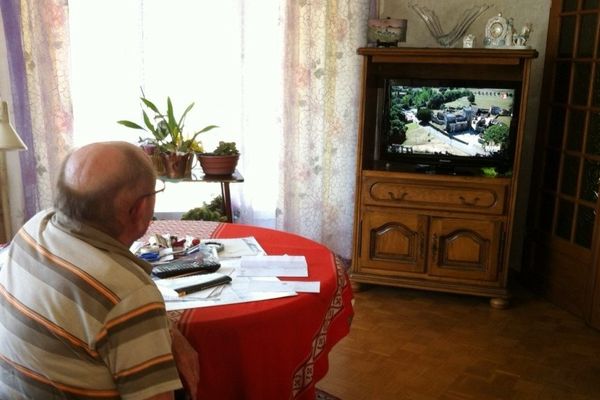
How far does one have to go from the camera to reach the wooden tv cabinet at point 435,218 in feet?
10.6

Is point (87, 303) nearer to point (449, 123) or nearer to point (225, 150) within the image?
point (225, 150)

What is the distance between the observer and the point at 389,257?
346 centimetres

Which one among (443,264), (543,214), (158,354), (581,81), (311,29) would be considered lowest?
(443,264)

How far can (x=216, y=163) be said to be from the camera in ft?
10.2

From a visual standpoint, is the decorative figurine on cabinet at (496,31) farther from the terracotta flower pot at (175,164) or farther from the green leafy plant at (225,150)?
the terracotta flower pot at (175,164)

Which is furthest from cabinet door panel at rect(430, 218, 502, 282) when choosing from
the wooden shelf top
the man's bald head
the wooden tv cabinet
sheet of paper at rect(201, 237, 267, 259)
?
the man's bald head

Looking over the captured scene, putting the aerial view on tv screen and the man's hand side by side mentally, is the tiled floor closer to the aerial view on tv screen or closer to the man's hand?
the aerial view on tv screen

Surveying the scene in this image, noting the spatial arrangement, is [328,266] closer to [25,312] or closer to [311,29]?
[25,312]

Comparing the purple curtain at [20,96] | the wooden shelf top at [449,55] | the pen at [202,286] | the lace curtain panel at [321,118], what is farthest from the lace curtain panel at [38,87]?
the pen at [202,286]

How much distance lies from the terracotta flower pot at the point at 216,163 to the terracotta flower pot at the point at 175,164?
0.07m

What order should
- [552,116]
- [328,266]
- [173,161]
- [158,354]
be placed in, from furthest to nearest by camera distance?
[552,116] → [173,161] → [328,266] → [158,354]

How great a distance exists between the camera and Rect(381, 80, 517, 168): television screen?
3293 mm

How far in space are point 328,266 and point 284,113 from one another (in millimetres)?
1967

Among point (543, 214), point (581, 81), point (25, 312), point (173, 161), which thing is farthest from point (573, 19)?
point (25, 312)
